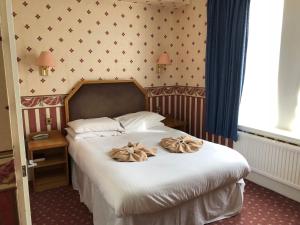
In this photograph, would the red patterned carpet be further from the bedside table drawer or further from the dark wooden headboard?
the dark wooden headboard

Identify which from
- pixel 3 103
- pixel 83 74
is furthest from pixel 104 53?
pixel 3 103

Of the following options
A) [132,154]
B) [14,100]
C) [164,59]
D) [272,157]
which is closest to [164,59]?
[164,59]

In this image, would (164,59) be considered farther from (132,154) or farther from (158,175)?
(158,175)

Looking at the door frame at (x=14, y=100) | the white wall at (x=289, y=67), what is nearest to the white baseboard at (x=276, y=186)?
the white wall at (x=289, y=67)

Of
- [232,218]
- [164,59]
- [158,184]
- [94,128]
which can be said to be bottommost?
[232,218]

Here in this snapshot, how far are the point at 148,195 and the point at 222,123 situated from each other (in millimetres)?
1899

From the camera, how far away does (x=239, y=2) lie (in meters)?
2.91

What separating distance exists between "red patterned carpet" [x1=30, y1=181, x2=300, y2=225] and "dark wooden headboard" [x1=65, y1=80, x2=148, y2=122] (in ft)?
3.38

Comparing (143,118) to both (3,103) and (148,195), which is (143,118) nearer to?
(148,195)

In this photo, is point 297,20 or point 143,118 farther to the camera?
point 143,118

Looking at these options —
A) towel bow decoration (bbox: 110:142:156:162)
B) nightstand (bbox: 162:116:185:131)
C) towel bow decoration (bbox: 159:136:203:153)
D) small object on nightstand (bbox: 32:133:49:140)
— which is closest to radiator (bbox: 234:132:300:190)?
towel bow decoration (bbox: 159:136:203:153)

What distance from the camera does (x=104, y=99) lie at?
11.6 feet

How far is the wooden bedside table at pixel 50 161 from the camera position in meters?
2.84

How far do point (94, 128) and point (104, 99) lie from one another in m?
0.61
